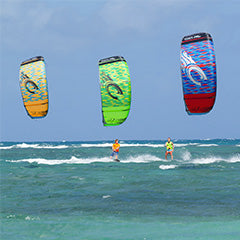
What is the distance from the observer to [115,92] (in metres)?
19.3

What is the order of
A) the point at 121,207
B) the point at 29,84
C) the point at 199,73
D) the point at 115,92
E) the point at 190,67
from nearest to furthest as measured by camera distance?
the point at 121,207, the point at 199,73, the point at 190,67, the point at 115,92, the point at 29,84

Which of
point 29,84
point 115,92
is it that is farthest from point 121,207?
point 29,84

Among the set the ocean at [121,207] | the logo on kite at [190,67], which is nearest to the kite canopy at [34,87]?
the ocean at [121,207]

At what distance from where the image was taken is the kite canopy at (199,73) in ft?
48.7

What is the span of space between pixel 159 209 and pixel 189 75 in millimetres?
4787

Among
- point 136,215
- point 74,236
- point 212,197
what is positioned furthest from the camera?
point 212,197

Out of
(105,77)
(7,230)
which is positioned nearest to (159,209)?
(7,230)

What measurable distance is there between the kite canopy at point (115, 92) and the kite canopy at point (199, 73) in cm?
447

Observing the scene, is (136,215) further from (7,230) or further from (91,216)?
(7,230)

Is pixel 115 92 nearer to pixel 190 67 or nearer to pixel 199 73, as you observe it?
pixel 190 67

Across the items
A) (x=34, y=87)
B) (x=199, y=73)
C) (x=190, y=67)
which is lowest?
(x=199, y=73)

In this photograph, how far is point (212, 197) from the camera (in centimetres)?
1473

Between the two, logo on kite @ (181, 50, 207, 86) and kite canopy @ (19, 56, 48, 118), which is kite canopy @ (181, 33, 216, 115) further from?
kite canopy @ (19, 56, 48, 118)

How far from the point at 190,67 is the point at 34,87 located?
24.1ft
